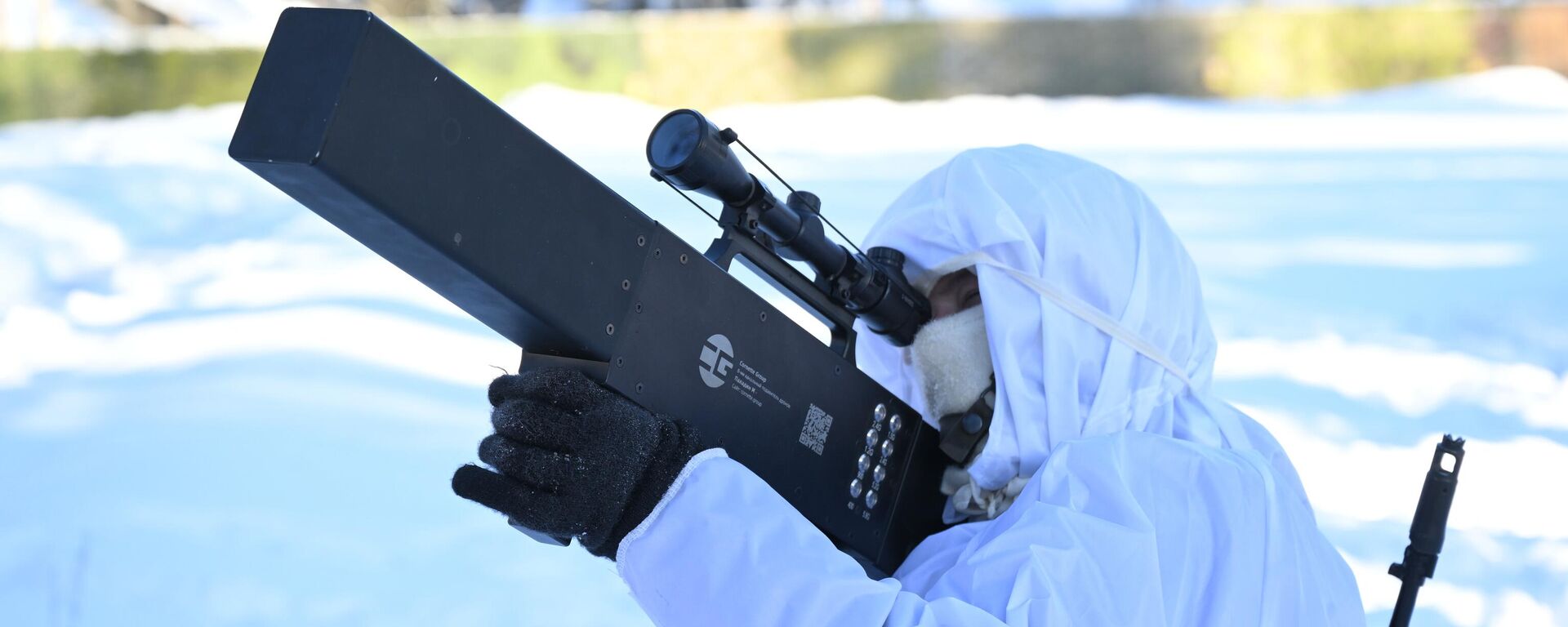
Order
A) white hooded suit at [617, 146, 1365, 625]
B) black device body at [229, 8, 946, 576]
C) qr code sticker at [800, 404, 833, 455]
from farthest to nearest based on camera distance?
1. qr code sticker at [800, 404, 833, 455]
2. white hooded suit at [617, 146, 1365, 625]
3. black device body at [229, 8, 946, 576]

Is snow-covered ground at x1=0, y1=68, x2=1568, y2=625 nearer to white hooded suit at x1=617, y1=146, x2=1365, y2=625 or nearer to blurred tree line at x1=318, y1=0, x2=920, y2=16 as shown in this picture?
white hooded suit at x1=617, y1=146, x2=1365, y2=625

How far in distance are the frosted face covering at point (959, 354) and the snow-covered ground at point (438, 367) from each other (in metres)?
1.66

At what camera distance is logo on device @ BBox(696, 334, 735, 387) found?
4.64 feet

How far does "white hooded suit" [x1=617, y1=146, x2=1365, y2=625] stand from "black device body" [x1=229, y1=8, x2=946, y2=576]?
14cm

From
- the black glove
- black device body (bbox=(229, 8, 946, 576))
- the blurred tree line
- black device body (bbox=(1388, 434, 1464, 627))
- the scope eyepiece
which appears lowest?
the black glove

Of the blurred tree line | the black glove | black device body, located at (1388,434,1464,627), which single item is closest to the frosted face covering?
the black glove

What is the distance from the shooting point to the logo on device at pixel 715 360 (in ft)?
4.64

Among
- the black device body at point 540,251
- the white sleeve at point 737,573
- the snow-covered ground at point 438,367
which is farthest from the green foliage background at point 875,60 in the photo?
the white sleeve at point 737,573

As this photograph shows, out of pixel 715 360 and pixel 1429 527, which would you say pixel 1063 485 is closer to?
pixel 715 360

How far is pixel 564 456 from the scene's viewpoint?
1.24 metres

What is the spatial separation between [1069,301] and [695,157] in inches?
23.3

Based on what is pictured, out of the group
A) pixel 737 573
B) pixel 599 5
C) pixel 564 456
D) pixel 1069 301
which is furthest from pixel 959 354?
pixel 599 5

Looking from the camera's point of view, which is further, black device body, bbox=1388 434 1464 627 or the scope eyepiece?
A: black device body, bbox=1388 434 1464 627

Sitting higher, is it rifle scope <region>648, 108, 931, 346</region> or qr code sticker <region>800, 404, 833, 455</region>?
rifle scope <region>648, 108, 931, 346</region>
